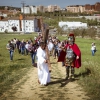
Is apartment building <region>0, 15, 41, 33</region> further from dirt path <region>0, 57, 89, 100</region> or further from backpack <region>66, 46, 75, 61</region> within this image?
dirt path <region>0, 57, 89, 100</region>

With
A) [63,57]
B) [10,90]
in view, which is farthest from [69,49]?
[10,90]

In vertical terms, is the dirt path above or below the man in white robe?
below

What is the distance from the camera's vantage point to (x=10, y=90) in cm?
866

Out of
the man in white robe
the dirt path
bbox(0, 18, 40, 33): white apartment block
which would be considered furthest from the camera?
bbox(0, 18, 40, 33): white apartment block

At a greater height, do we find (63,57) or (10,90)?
(63,57)

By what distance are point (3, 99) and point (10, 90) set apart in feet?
3.36

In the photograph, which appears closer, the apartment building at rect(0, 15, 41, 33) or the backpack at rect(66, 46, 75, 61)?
the backpack at rect(66, 46, 75, 61)

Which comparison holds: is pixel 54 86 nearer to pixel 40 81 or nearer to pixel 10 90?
pixel 40 81

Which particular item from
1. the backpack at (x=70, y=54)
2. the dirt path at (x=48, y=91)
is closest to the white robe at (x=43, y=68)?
the dirt path at (x=48, y=91)

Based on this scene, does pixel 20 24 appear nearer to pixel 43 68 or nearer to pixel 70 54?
pixel 70 54

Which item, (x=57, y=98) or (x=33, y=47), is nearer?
(x=57, y=98)

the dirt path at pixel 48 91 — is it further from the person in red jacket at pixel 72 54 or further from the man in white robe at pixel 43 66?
the person in red jacket at pixel 72 54

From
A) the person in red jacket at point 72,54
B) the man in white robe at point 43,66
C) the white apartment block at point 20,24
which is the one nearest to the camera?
the man in white robe at point 43,66

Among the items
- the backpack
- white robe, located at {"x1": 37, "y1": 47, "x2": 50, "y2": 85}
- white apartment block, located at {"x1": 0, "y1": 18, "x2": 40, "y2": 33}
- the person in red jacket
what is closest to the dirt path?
white robe, located at {"x1": 37, "y1": 47, "x2": 50, "y2": 85}
